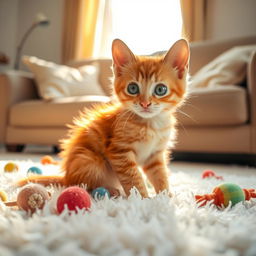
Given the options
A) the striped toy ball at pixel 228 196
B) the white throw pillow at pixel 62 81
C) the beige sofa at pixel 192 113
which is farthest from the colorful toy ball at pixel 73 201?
the white throw pillow at pixel 62 81

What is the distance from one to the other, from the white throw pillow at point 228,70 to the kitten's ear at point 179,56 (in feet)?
3.88

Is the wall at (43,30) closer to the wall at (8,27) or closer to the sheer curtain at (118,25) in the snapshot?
the wall at (8,27)

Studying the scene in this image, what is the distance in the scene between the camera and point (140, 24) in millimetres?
4133

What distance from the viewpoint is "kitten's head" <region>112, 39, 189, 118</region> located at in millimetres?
985

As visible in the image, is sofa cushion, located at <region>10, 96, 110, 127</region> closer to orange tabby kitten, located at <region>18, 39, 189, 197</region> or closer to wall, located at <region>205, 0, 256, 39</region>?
orange tabby kitten, located at <region>18, 39, 189, 197</region>

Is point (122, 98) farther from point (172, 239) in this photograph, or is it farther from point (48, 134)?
point (48, 134)

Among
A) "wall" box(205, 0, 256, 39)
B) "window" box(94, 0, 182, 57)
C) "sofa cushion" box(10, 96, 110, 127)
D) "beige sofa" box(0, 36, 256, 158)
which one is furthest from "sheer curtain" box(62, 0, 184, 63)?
"sofa cushion" box(10, 96, 110, 127)

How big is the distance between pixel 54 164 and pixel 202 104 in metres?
1.08

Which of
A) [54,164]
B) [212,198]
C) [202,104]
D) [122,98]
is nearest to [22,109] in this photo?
[54,164]

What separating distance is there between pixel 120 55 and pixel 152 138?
338 mm

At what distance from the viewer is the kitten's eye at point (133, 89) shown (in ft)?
3.31

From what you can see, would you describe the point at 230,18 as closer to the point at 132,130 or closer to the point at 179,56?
the point at 179,56

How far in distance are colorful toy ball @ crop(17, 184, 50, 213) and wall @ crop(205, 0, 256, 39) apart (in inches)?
141

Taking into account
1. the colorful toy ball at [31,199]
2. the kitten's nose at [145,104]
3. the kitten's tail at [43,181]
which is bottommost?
the kitten's tail at [43,181]
